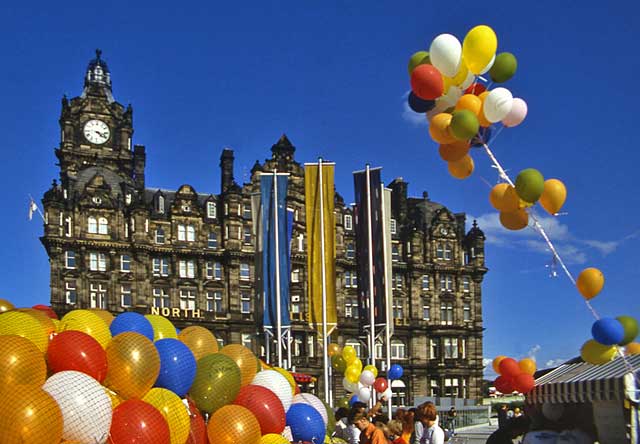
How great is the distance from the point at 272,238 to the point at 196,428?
681 inches

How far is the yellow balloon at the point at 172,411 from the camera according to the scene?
1091cm

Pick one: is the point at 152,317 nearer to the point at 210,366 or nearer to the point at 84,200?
the point at 210,366

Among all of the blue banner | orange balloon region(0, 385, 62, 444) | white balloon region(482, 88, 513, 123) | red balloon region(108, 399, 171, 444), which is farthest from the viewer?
the blue banner

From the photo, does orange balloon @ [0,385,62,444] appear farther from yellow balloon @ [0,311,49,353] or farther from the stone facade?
the stone facade

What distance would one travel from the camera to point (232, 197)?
51.9 meters

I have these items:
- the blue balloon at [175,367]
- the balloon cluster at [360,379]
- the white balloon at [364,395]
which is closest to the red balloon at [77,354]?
the blue balloon at [175,367]

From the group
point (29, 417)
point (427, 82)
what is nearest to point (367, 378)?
point (427, 82)

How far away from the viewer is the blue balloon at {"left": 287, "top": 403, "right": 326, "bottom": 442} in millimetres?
13867

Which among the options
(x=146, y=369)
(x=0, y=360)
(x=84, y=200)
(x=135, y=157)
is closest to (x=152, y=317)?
(x=146, y=369)

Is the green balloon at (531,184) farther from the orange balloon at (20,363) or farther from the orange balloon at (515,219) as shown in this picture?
the orange balloon at (20,363)

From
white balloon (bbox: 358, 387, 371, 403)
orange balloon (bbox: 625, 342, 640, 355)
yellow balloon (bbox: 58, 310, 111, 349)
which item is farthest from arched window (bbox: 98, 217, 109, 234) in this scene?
orange balloon (bbox: 625, 342, 640, 355)

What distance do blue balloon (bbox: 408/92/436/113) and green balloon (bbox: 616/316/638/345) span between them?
4.01 metres

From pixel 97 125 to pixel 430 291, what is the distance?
82.7 feet

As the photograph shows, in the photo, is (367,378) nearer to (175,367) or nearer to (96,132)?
(175,367)
